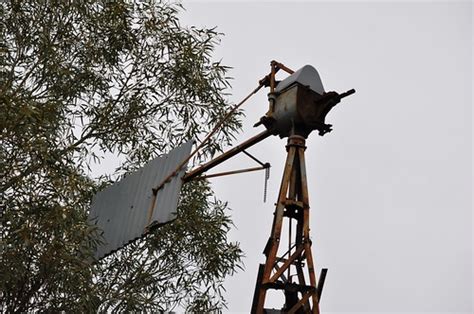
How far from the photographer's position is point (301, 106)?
31.5 ft

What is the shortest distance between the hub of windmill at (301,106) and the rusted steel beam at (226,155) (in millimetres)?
297

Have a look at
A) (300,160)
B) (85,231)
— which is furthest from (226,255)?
(300,160)

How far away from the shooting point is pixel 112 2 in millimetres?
15281

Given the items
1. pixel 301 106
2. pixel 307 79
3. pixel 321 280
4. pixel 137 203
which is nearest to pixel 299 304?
pixel 321 280

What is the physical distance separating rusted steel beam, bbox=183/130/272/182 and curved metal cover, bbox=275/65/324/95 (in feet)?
2.18

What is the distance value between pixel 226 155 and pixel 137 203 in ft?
6.98

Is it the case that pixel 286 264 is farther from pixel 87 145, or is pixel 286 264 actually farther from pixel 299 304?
pixel 87 145

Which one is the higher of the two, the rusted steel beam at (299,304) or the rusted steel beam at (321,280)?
the rusted steel beam at (321,280)

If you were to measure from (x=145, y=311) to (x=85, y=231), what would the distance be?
2.96 meters

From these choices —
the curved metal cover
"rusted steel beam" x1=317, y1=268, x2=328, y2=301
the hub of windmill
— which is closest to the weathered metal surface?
Result: the hub of windmill

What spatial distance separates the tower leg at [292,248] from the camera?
8664mm

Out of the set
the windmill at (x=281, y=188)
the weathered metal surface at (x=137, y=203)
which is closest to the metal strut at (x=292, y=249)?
the windmill at (x=281, y=188)

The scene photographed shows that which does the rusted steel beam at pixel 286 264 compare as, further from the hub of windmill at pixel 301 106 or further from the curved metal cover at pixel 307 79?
the curved metal cover at pixel 307 79

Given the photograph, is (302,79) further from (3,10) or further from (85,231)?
(3,10)
